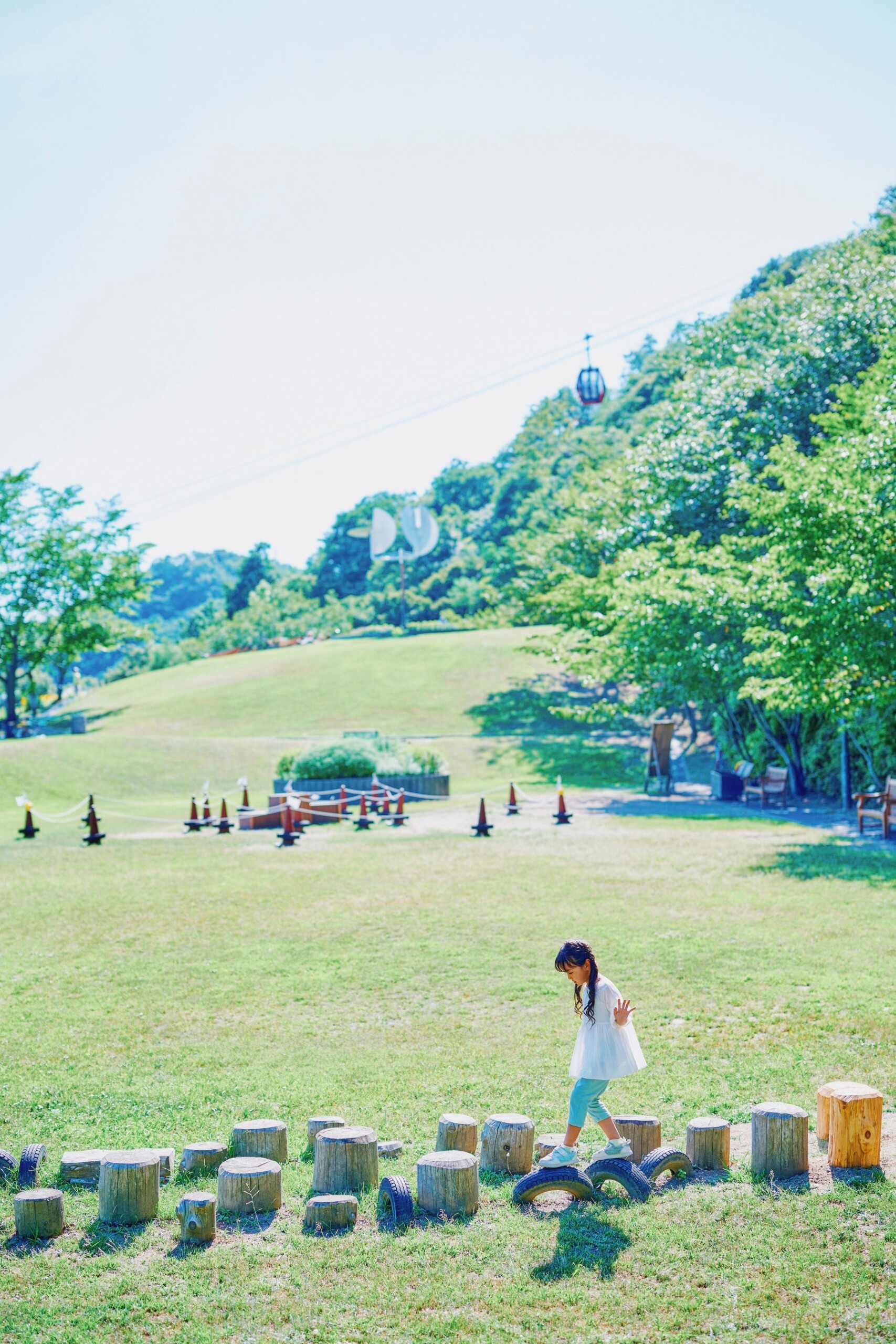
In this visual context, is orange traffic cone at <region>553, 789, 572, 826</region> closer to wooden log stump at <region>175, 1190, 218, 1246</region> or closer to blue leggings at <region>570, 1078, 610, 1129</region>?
Answer: blue leggings at <region>570, 1078, 610, 1129</region>

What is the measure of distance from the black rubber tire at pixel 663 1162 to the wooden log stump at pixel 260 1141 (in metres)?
1.72

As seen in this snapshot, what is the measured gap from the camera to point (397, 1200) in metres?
4.73

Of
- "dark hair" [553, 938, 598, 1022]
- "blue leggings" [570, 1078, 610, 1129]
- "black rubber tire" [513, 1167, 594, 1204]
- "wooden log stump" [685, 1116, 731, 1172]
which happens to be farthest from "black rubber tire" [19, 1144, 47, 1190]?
"wooden log stump" [685, 1116, 731, 1172]

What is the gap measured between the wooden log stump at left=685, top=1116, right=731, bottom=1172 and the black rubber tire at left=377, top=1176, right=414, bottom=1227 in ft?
4.51

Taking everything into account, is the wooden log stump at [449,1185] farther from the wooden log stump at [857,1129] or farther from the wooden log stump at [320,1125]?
the wooden log stump at [857,1129]

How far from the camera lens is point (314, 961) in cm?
1004

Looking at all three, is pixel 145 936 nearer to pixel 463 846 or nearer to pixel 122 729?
pixel 463 846

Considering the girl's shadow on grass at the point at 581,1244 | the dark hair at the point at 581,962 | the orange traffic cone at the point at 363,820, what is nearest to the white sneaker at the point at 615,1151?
the girl's shadow on grass at the point at 581,1244

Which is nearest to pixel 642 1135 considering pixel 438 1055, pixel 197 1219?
pixel 197 1219

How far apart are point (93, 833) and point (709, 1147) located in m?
15.4

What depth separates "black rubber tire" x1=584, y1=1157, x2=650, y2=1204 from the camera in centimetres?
491

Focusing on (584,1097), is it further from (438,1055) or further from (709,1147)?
(438,1055)

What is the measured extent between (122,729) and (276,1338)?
39.4 m

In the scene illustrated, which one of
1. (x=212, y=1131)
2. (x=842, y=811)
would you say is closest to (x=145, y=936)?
(x=212, y=1131)
